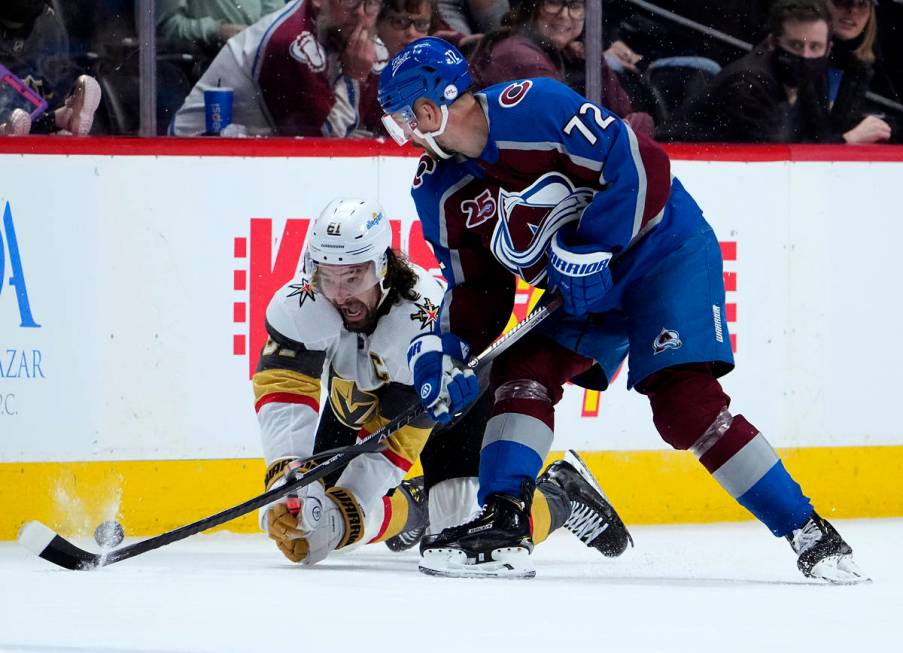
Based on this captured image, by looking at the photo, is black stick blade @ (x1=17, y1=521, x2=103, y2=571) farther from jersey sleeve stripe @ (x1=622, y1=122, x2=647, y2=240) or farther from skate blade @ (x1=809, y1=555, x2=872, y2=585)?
skate blade @ (x1=809, y1=555, x2=872, y2=585)

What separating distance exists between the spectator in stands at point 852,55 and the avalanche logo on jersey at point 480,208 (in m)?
1.94

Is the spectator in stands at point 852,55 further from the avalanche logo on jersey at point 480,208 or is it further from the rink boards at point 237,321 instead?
the avalanche logo on jersey at point 480,208

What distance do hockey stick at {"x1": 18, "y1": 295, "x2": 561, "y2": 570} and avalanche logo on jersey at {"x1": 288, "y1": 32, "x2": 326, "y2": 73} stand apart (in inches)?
55.7

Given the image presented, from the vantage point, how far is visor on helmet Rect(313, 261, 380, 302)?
3.16 m

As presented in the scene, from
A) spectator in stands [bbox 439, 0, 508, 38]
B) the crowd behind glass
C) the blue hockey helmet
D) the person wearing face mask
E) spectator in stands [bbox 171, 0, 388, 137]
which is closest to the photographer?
the blue hockey helmet

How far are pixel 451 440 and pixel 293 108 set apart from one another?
1.19 meters

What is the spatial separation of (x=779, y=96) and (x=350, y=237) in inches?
73.9

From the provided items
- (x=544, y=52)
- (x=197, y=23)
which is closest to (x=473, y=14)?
(x=544, y=52)

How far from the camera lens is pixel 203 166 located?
13.2 ft

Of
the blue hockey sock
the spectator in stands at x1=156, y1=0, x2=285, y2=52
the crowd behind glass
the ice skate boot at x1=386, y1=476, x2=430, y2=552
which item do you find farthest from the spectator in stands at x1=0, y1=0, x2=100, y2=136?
the blue hockey sock

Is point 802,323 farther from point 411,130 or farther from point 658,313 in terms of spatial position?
point 411,130

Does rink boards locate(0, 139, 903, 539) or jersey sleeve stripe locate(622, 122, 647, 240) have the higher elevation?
jersey sleeve stripe locate(622, 122, 647, 240)

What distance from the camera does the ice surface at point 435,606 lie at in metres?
2.19

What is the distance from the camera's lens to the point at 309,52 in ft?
13.6
